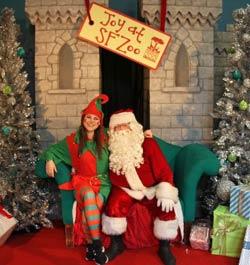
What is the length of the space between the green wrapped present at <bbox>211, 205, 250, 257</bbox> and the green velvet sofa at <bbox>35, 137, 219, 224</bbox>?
0.72 feet

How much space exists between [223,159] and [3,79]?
2.16 metres

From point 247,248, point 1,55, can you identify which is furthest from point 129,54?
point 247,248

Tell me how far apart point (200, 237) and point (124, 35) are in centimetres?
208

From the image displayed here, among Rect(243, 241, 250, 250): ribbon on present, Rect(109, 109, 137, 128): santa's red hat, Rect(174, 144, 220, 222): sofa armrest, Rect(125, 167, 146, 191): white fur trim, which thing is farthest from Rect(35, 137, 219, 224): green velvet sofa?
Rect(109, 109, 137, 128): santa's red hat

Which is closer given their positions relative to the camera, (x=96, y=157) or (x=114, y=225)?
(x=114, y=225)

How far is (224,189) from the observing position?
3.31m

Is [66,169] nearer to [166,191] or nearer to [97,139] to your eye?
[97,139]

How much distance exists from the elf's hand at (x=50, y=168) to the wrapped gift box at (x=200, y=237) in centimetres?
130

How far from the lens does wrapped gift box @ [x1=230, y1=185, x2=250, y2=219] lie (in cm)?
307

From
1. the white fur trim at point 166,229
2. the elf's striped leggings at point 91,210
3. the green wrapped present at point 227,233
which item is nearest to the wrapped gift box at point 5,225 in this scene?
the elf's striped leggings at point 91,210

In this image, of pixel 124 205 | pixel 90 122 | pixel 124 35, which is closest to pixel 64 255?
pixel 124 205

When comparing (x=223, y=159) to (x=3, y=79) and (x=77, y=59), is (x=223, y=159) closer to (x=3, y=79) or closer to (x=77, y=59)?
(x=77, y=59)

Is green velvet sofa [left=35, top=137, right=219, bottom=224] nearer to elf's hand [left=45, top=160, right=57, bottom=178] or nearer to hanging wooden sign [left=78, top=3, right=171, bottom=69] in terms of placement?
elf's hand [left=45, top=160, right=57, bottom=178]

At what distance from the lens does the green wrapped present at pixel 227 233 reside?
309cm
